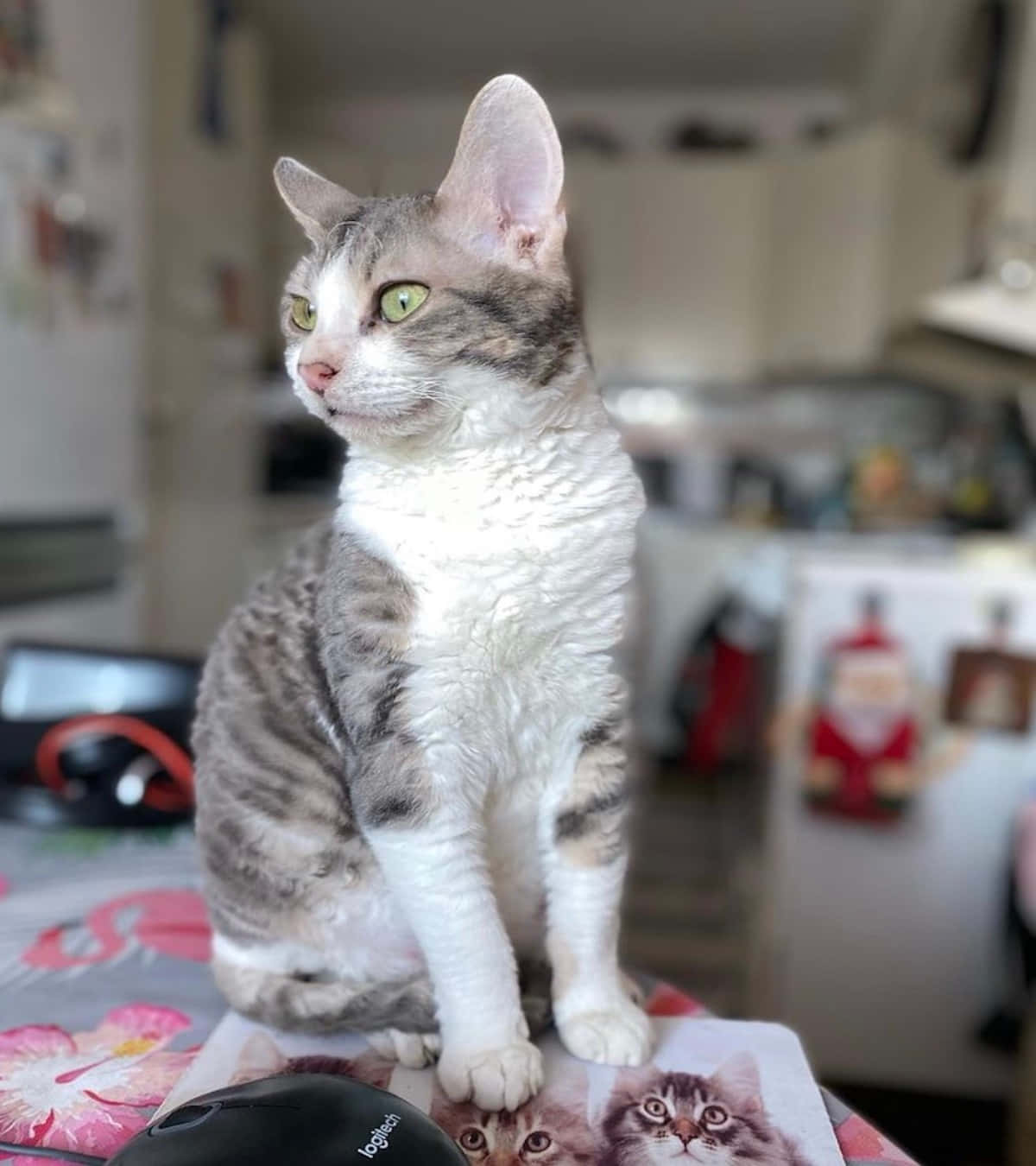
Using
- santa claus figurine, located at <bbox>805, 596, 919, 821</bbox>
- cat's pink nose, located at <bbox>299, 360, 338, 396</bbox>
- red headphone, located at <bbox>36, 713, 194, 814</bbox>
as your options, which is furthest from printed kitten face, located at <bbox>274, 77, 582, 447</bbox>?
santa claus figurine, located at <bbox>805, 596, 919, 821</bbox>

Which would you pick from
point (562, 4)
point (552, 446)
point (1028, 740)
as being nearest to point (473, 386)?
point (552, 446)

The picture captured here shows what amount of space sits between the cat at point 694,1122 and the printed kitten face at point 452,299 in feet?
1.12

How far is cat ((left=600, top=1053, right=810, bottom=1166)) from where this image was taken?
16.6 inches

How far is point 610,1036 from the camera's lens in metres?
0.50

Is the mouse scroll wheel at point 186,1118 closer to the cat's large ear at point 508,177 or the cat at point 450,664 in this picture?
the cat at point 450,664

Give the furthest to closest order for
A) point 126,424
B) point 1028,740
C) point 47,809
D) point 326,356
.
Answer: point 126,424, point 1028,740, point 47,809, point 326,356

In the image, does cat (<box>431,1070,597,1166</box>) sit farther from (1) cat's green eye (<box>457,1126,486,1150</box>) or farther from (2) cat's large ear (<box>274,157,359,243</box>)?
(2) cat's large ear (<box>274,157,359,243</box>)

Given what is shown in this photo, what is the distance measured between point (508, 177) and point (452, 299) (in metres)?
0.07

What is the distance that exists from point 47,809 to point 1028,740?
136 cm

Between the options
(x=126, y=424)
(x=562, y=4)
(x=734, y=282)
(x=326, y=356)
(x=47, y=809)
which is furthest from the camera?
(x=734, y=282)

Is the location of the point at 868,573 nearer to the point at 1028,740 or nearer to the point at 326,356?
the point at 1028,740

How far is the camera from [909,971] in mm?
1533

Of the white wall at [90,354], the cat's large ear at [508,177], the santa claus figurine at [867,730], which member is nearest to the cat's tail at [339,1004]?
the cat's large ear at [508,177]

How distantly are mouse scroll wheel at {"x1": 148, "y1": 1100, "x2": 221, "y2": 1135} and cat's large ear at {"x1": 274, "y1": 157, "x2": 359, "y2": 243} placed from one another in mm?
423
